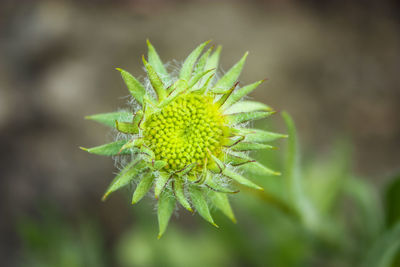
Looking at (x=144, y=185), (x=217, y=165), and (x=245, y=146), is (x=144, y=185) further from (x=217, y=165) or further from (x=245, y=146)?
(x=245, y=146)

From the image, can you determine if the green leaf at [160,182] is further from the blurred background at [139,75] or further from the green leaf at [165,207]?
the blurred background at [139,75]

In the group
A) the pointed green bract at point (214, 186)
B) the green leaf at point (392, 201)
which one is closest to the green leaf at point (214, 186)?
the pointed green bract at point (214, 186)

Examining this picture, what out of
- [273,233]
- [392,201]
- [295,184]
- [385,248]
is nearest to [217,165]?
[295,184]

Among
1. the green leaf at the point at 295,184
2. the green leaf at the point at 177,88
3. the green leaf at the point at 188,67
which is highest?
the green leaf at the point at 188,67

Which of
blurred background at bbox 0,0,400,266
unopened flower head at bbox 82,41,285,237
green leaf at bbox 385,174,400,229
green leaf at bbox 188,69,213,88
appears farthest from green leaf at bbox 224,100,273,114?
blurred background at bbox 0,0,400,266

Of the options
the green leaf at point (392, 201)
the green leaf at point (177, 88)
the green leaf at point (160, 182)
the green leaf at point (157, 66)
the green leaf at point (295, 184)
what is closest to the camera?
the green leaf at point (160, 182)

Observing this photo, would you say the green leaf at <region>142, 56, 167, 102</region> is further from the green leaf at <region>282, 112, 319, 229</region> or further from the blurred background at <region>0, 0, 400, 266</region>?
the blurred background at <region>0, 0, 400, 266</region>

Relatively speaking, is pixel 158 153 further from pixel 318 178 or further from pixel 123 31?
pixel 123 31
